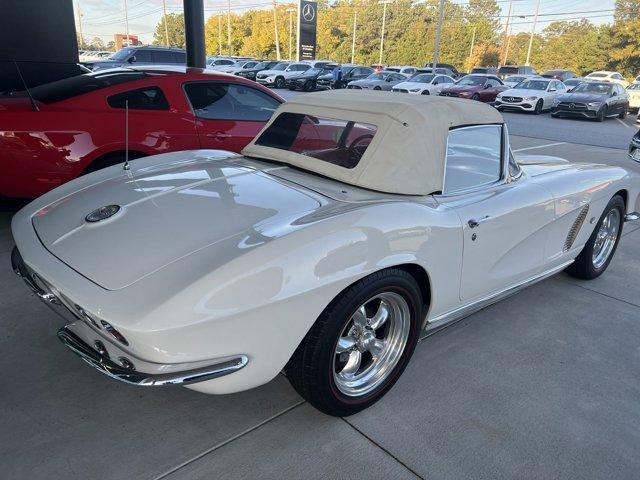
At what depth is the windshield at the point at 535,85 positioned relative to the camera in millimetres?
21180

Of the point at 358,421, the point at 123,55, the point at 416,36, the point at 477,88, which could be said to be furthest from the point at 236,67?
the point at 416,36

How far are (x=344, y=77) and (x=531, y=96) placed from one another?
10.5 metres

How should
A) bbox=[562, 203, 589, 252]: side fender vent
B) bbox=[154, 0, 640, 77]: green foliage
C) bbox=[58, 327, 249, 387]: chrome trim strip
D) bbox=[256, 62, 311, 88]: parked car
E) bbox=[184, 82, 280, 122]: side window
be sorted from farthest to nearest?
1. bbox=[154, 0, 640, 77]: green foliage
2. bbox=[256, 62, 311, 88]: parked car
3. bbox=[184, 82, 280, 122]: side window
4. bbox=[562, 203, 589, 252]: side fender vent
5. bbox=[58, 327, 249, 387]: chrome trim strip

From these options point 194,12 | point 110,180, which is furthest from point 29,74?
point 110,180

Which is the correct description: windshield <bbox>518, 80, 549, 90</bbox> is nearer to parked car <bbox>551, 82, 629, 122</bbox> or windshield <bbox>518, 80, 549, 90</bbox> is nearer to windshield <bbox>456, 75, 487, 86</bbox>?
parked car <bbox>551, 82, 629, 122</bbox>

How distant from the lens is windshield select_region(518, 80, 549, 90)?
834 inches

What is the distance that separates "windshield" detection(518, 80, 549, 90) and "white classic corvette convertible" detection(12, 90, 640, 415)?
1972 cm

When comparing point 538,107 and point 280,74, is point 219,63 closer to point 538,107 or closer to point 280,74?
point 280,74

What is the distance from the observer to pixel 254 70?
100ft

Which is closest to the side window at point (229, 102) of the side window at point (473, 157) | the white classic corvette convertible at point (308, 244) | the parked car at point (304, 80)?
the white classic corvette convertible at point (308, 244)

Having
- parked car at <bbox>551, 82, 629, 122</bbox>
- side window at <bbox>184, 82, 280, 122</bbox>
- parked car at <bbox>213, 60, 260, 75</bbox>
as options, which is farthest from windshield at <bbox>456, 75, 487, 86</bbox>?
side window at <bbox>184, 82, 280, 122</bbox>

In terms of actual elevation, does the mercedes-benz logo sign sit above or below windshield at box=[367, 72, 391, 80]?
above

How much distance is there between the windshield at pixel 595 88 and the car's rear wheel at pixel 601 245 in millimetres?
18196

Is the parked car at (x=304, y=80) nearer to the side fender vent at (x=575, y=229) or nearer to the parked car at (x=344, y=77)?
the parked car at (x=344, y=77)
